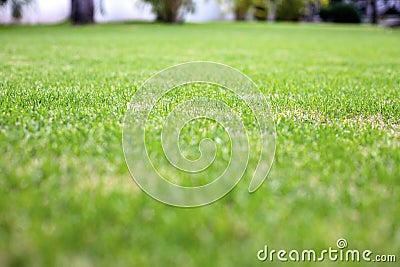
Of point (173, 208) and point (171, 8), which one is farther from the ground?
point (171, 8)

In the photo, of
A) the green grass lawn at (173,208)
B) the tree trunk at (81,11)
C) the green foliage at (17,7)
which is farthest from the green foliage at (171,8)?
the green grass lawn at (173,208)

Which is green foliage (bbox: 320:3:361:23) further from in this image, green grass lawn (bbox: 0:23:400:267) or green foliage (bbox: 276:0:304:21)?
green grass lawn (bbox: 0:23:400:267)

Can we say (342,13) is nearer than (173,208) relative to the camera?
No

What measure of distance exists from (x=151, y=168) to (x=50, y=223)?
589 millimetres

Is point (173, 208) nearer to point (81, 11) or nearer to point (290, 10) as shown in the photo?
point (81, 11)

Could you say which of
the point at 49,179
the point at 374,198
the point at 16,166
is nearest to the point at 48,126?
the point at 16,166

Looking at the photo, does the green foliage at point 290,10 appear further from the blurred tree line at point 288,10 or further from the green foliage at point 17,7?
the green foliage at point 17,7

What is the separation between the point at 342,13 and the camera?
35.0 meters

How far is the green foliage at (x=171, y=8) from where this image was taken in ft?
71.7

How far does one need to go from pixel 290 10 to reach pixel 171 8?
49.6ft

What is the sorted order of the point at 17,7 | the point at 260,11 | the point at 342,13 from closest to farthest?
the point at 17,7 → the point at 260,11 → the point at 342,13

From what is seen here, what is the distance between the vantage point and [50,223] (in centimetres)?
139

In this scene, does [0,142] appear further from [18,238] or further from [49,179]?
[18,238]

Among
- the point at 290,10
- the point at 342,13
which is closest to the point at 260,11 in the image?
the point at 290,10
